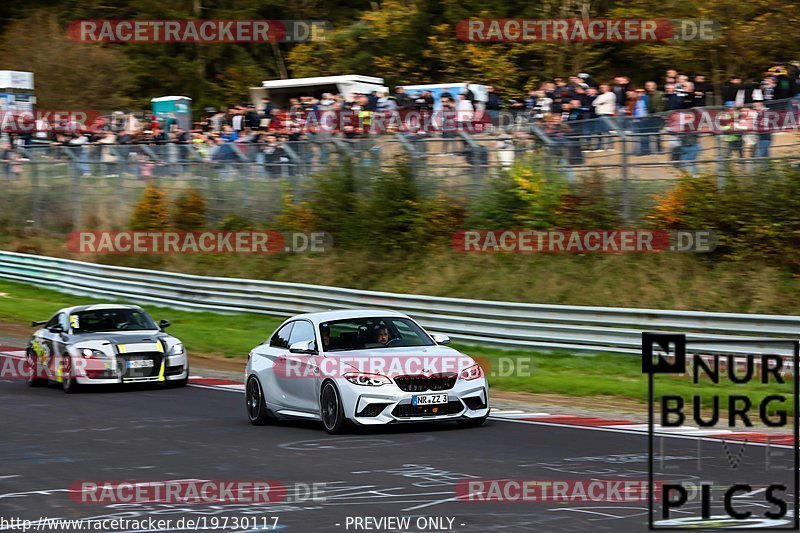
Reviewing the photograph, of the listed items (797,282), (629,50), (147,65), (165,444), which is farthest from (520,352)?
(147,65)

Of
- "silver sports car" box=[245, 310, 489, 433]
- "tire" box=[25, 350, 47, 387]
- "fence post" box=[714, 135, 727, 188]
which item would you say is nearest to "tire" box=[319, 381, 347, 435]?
"silver sports car" box=[245, 310, 489, 433]

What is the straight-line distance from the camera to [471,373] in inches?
537

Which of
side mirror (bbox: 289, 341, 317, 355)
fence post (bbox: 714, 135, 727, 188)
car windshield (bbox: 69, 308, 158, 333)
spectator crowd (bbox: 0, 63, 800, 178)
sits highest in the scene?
spectator crowd (bbox: 0, 63, 800, 178)

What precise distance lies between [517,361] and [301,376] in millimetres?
7997

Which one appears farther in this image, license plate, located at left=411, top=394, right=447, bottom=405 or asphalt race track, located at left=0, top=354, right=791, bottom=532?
license plate, located at left=411, top=394, right=447, bottom=405

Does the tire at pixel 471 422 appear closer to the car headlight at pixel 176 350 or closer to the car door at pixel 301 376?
the car door at pixel 301 376

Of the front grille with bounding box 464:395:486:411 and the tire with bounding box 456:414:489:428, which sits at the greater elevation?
the front grille with bounding box 464:395:486:411

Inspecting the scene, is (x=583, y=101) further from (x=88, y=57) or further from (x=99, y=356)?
(x=88, y=57)

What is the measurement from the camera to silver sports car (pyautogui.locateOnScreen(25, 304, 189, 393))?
752 inches

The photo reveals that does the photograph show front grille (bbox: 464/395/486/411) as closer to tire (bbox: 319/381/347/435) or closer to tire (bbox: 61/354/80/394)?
A: tire (bbox: 319/381/347/435)

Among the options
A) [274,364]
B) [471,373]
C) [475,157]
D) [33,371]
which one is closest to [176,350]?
[33,371]

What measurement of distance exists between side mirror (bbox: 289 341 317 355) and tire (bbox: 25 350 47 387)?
7.56 meters

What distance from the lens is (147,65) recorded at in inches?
2400

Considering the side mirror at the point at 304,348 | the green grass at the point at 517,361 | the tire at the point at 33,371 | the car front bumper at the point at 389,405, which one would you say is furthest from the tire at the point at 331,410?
the tire at the point at 33,371
